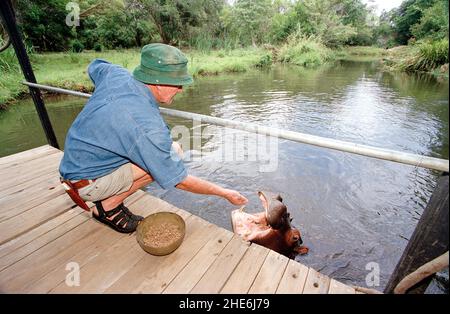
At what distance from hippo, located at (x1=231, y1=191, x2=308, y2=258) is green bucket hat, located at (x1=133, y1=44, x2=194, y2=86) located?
57.5 inches

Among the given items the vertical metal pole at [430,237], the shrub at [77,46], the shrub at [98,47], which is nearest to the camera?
the vertical metal pole at [430,237]

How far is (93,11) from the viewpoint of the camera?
698 inches

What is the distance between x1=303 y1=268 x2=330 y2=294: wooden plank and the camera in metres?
1.39

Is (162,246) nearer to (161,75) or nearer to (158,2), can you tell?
(161,75)

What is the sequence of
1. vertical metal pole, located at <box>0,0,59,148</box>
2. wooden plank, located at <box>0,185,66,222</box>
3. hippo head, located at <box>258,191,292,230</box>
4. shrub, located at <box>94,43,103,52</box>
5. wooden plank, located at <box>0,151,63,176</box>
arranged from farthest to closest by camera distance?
shrub, located at <box>94,43,103,52</box> → wooden plank, located at <box>0,151,63,176</box> → vertical metal pole, located at <box>0,0,59,148</box> → hippo head, located at <box>258,191,292,230</box> → wooden plank, located at <box>0,185,66,222</box>

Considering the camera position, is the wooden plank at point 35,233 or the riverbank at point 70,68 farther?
the riverbank at point 70,68

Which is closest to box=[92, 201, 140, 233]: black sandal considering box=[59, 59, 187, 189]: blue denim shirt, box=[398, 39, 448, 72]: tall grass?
box=[59, 59, 187, 189]: blue denim shirt

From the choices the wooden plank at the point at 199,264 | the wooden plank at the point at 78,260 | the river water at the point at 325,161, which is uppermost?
the wooden plank at the point at 78,260

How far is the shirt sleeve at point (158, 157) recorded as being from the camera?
132 cm

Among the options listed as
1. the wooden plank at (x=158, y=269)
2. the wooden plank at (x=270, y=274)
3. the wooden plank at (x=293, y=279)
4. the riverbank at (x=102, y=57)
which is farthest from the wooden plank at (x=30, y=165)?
the riverbank at (x=102, y=57)

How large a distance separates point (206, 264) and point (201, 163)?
3282mm

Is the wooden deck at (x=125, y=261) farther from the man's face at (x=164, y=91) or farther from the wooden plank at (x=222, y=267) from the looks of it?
the man's face at (x=164, y=91)

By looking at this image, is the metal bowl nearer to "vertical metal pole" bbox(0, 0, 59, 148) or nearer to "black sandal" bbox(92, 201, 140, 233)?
"black sandal" bbox(92, 201, 140, 233)

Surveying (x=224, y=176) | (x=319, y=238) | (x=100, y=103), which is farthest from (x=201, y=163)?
(x=100, y=103)
